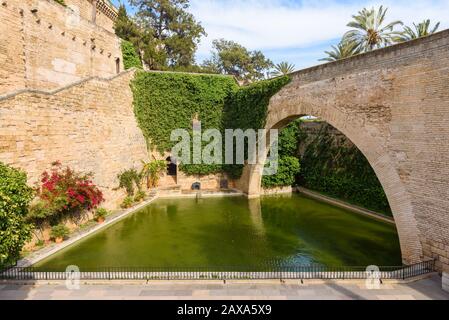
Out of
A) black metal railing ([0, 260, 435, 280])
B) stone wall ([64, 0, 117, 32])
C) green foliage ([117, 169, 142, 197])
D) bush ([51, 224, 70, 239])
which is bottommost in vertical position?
black metal railing ([0, 260, 435, 280])

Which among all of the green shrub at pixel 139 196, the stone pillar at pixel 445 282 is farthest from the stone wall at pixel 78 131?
the stone pillar at pixel 445 282

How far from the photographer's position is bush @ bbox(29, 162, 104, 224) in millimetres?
10994

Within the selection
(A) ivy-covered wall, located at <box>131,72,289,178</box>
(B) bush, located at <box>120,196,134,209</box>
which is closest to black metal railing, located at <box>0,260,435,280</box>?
(B) bush, located at <box>120,196,134,209</box>

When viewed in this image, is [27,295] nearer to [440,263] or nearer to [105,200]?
[105,200]

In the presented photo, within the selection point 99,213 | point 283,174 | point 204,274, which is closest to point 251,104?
point 283,174

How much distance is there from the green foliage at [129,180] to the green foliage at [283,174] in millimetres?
8166

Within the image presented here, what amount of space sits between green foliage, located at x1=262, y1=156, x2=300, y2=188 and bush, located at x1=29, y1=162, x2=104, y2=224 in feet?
36.3

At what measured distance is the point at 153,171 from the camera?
2050cm

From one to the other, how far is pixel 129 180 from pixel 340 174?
40.7ft

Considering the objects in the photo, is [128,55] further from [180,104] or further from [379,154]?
[379,154]

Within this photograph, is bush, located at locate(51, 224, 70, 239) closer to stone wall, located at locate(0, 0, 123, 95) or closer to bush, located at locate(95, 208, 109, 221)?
bush, located at locate(95, 208, 109, 221)

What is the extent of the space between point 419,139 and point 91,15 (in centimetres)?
2436

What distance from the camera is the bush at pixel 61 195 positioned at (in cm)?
1099

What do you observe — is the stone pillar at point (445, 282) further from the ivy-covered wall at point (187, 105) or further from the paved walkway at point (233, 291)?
the ivy-covered wall at point (187, 105)
